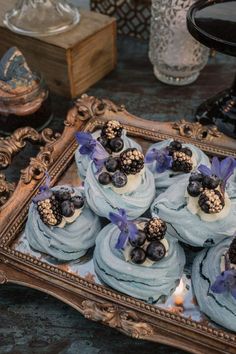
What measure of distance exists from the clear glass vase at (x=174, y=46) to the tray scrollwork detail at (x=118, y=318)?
2.87 feet

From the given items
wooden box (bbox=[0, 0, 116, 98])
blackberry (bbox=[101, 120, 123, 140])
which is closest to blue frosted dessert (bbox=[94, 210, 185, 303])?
blackberry (bbox=[101, 120, 123, 140])

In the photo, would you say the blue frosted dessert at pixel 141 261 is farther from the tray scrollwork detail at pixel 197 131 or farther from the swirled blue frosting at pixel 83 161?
the tray scrollwork detail at pixel 197 131

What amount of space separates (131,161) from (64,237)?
19 cm

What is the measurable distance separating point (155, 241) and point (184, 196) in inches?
5.1

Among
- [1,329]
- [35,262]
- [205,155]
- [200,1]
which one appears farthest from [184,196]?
[200,1]

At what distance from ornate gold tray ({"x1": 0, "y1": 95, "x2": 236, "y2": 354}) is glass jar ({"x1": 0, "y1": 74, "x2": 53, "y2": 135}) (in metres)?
0.15

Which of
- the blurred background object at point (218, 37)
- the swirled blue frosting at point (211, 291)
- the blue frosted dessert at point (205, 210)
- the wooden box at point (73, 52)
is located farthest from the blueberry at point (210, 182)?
the wooden box at point (73, 52)

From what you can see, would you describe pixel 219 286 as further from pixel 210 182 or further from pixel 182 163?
pixel 182 163

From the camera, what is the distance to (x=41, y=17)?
1498mm

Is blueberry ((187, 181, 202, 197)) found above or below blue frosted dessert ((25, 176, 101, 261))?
above

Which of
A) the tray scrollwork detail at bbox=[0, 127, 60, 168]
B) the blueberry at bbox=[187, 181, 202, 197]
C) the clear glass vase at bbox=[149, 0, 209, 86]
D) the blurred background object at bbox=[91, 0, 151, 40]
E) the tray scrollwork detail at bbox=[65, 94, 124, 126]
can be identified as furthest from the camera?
the blurred background object at bbox=[91, 0, 151, 40]

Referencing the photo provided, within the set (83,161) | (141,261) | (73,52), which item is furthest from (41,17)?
(141,261)

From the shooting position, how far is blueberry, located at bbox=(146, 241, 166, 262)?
0.79m

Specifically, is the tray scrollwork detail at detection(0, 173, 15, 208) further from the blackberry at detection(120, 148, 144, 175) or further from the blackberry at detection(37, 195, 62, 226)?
the blackberry at detection(120, 148, 144, 175)
